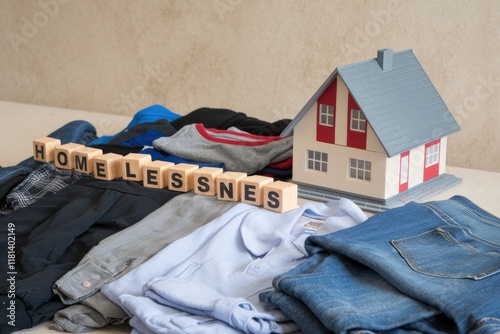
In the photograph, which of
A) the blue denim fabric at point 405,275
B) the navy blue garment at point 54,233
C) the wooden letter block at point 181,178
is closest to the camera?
the blue denim fabric at point 405,275

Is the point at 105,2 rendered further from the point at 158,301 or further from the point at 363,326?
the point at 363,326

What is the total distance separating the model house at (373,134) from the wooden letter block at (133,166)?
327 millimetres

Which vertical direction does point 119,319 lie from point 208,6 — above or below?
below

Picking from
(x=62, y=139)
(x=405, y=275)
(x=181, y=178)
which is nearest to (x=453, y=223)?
(x=405, y=275)

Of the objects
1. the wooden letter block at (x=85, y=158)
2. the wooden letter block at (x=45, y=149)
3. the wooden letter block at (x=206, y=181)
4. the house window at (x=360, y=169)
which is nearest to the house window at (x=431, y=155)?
the house window at (x=360, y=169)

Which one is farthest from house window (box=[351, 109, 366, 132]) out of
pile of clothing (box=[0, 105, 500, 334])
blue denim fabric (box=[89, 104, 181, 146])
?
blue denim fabric (box=[89, 104, 181, 146])

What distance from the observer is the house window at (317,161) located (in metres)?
1.75

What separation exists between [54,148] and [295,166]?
0.54m

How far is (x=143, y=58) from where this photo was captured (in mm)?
2867

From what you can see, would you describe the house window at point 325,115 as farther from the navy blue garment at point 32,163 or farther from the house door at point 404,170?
the navy blue garment at point 32,163

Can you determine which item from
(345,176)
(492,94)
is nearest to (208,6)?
(492,94)

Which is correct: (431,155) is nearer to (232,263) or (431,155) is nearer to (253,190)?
(253,190)

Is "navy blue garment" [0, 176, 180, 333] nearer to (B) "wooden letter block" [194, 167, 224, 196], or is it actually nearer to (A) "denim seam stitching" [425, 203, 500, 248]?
(B) "wooden letter block" [194, 167, 224, 196]

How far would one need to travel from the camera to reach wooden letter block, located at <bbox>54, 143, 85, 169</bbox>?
5.88 feet
